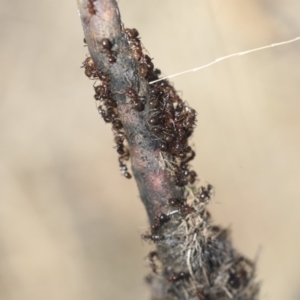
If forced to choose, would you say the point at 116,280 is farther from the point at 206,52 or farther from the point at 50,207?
the point at 206,52

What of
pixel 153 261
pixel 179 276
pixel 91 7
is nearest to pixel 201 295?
pixel 179 276

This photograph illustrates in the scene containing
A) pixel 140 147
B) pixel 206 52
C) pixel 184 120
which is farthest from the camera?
pixel 206 52

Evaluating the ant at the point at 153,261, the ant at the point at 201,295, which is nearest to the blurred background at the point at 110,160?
the ant at the point at 153,261

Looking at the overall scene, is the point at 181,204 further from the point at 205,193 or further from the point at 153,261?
the point at 153,261

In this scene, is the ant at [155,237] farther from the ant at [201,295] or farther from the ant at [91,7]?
the ant at [91,7]

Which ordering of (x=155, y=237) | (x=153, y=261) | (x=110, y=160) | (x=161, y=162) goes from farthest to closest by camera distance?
(x=110, y=160) → (x=153, y=261) → (x=155, y=237) → (x=161, y=162)

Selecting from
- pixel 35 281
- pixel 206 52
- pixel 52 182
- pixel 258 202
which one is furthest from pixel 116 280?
pixel 206 52
